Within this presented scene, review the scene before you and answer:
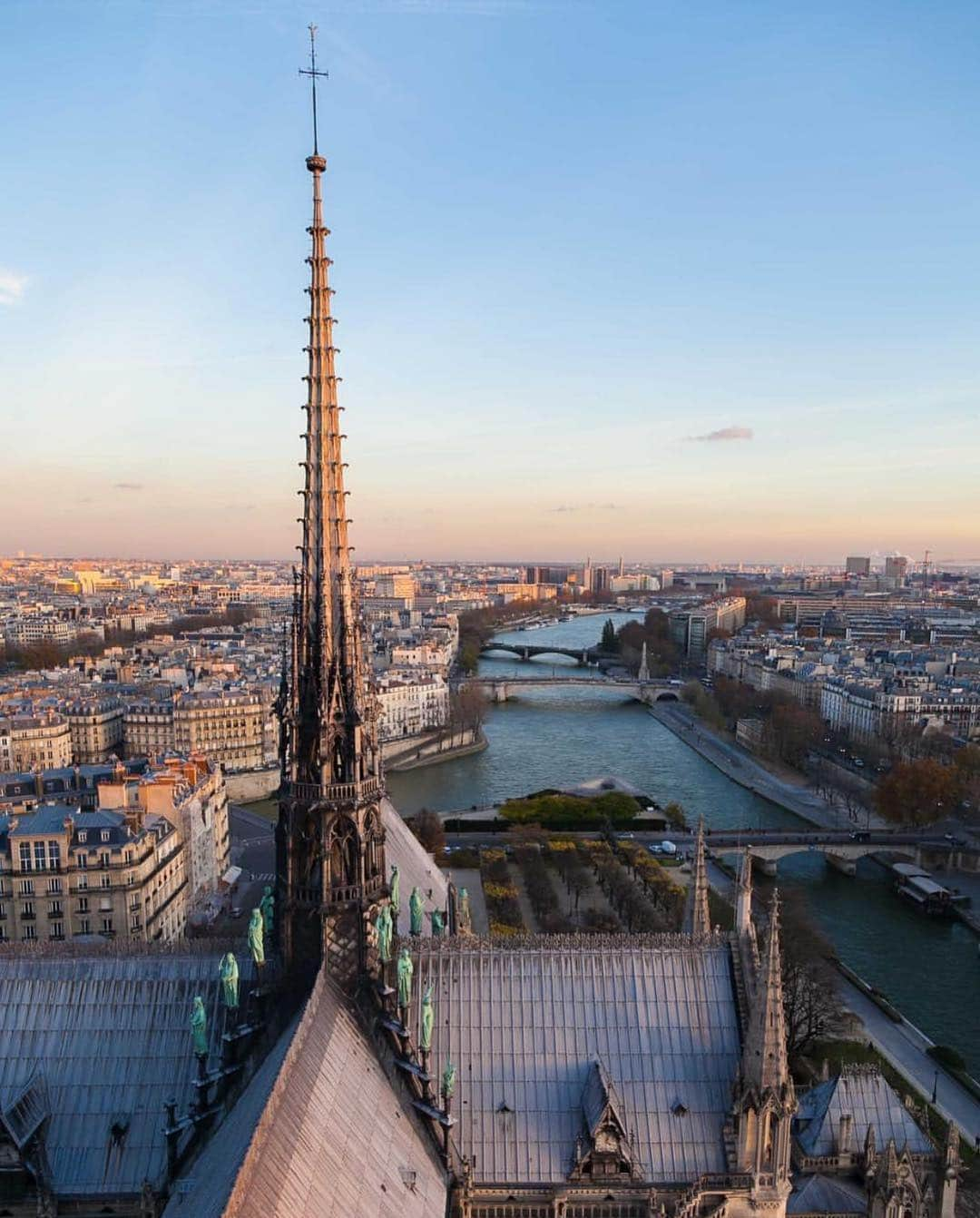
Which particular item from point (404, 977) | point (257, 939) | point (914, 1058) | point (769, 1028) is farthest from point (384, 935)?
point (914, 1058)

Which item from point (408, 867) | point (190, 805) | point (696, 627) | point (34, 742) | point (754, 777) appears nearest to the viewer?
point (408, 867)

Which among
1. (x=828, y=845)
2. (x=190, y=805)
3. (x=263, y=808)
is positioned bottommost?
(x=263, y=808)

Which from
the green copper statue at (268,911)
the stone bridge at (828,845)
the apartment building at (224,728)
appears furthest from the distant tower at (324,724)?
the apartment building at (224,728)

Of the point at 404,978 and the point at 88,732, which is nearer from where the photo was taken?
the point at 404,978

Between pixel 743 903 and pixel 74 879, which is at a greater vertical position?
pixel 743 903

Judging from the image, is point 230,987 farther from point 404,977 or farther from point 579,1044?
point 579,1044

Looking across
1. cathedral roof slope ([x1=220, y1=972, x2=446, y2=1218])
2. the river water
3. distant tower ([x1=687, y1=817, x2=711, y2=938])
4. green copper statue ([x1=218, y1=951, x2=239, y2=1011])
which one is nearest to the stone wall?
the river water

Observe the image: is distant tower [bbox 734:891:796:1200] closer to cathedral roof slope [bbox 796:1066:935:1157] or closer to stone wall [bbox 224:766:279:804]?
cathedral roof slope [bbox 796:1066:935:1157]

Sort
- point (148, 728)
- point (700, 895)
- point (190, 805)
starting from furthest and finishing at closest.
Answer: point (148, 728) < point (190, 805) < point (700, 895)
